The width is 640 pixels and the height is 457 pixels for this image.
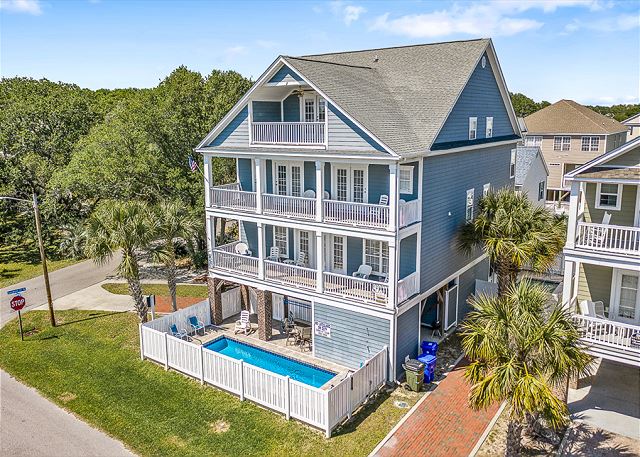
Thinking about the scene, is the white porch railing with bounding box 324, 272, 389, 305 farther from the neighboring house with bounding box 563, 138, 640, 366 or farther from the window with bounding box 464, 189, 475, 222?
the window with bounding box 464, 189, 475, 222

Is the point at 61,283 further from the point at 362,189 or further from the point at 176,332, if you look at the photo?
the point at 362,189

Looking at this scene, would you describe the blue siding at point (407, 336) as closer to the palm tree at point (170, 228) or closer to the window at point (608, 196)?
the window at point (608, 196)

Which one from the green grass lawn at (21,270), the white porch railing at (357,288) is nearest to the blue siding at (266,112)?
the white porch railing at (357,288)

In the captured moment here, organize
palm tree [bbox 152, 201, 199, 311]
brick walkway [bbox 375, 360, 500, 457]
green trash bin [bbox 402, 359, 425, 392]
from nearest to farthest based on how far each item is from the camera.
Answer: brick walkway [bbox 375, 360, 500, 457] → green trash bin [bbox 402, 359, 425, 392] → palm tree [bbox 152, 201, 199, 311]

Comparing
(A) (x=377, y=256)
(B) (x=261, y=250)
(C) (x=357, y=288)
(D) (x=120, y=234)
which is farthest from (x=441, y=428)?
(D) (x=120, y=234)

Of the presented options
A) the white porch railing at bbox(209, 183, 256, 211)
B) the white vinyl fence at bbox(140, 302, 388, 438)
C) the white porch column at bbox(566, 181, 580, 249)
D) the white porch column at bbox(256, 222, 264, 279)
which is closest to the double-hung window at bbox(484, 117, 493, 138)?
the white porch column at bbox(566, 181, 580, 249)

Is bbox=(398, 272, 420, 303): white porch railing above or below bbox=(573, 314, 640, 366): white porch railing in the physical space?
above

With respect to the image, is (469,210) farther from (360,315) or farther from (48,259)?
(48,259)
